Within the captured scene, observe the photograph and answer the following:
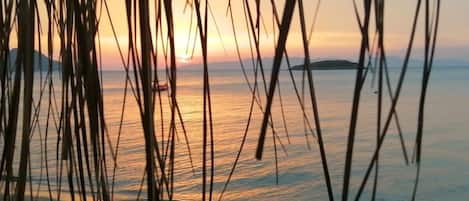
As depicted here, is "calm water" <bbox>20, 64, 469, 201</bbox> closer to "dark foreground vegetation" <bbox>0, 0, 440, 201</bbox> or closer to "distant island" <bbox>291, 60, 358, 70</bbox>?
"distant island" <bbox>291, 60, 358, 70</bbox>

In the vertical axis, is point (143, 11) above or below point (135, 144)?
above

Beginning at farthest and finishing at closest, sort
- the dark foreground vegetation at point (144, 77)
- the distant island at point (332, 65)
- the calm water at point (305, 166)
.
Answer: the calm water at point (305, 166), the distant island at point (332, 65), the dark foreground vegetation at point (144, 77)

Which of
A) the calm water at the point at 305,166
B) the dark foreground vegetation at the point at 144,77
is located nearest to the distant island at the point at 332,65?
the dark foreground vegetation at the point at 144,77

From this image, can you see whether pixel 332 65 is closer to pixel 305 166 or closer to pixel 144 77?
pixel 144 77

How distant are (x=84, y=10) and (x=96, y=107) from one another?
0.36 ft

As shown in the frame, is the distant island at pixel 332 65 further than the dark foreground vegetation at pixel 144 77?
Yes

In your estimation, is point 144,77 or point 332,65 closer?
point 144,77

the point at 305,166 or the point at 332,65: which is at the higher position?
the point at 332,65

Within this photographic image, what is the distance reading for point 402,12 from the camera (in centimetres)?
100

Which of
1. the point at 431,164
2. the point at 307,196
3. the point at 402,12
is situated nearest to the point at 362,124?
the point at 431,164

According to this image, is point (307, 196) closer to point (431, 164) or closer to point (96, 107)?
point (431, 164)

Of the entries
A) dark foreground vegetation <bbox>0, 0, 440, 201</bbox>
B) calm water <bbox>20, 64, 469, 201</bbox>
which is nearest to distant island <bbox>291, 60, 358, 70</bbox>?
dark foreground vegetation <bbox>0, 0, 440, 201</bbox>

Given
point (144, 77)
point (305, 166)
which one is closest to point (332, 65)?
point (144, 77)

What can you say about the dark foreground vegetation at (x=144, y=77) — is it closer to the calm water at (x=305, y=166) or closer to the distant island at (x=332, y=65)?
the distant island at (x=332, y=65)
